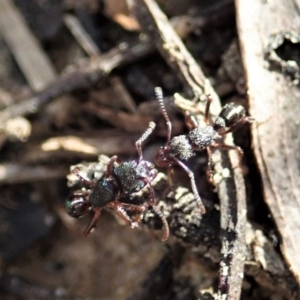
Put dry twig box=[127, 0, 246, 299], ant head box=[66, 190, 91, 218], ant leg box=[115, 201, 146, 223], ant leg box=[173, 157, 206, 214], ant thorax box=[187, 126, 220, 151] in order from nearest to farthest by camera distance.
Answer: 1. dry twig box=[127, 0, 246, 299]
2. ant leg box=[173, 157, 206, 214]
3. ant leg box=[115, 201, 146, 223]
4. ant thorax box=[187, 126, 220, 151]
5. ant head box=[66, 190, 91, 218]

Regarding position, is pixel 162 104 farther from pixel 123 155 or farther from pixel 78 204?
pixel 78 204

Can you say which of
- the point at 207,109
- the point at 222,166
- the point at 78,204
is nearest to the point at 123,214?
the point at 78,204

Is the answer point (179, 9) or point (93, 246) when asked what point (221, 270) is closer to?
point (93, 246)

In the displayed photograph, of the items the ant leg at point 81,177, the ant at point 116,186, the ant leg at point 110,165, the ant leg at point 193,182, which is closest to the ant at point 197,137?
the ant leg at point 193,182

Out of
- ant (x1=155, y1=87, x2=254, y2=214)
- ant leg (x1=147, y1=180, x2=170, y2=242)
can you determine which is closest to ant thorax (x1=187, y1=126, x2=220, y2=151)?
ant (x1=155, y1=87, x2=254, y2=214)

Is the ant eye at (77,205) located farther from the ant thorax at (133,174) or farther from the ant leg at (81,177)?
the ant thorax at (133,174)

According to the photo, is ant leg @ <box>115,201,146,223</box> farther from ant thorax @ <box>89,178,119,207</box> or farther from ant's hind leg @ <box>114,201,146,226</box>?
ant thorax @ <box>89,178,119,207</box>
